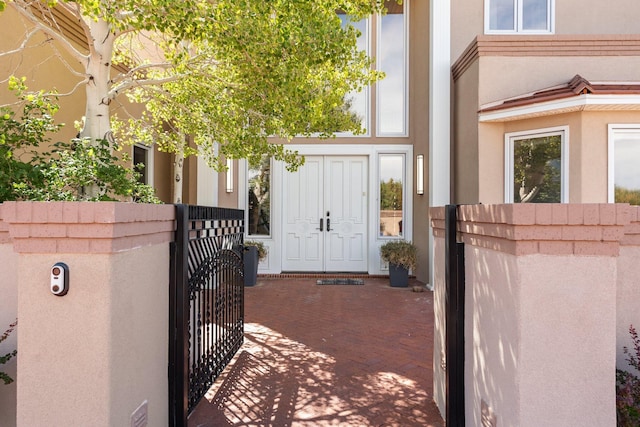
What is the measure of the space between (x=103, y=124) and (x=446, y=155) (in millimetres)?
6146

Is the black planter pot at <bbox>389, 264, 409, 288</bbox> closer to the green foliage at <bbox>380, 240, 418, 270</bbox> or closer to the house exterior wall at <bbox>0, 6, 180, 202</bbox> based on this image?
the green foliage at <bbox>380, 240, 418, 270</bbox>

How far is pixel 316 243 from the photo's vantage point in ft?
30.2

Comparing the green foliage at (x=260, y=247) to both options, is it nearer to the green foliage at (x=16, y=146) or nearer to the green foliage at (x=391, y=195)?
the green foliage at (x=391, y=195)

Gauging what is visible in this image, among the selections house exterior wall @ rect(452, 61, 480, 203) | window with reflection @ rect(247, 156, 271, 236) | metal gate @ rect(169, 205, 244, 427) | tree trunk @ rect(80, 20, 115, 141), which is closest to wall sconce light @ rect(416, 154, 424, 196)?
house exterior wall @ rect(452, 61, 480, 203)

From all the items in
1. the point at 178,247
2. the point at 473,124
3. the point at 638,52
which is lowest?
the point at 178,247

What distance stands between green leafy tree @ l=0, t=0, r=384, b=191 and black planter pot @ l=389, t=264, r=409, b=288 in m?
3.38

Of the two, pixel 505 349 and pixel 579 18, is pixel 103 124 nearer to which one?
pixel 505 349

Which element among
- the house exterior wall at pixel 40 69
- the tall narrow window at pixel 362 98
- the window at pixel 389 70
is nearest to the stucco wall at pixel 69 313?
the house exterior wall at pixel 40 69

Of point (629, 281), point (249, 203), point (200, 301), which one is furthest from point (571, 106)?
point (249, 203)

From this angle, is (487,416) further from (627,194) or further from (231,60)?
(627,194)

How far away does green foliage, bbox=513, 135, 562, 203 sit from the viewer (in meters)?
6.13

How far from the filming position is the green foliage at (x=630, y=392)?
1.99 meters

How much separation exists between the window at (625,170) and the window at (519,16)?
379 cm

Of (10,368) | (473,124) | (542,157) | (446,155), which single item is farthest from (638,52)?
(10,368)
